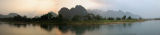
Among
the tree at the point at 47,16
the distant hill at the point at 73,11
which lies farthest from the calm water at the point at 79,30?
the distant hill at the point at 73,11

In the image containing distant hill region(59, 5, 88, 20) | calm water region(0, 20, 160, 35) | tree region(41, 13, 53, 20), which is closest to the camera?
calm water region(0, 20, 160, 35)

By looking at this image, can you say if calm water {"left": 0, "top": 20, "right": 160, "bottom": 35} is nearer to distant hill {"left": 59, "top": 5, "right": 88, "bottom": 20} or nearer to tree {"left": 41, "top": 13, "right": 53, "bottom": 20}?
tree {"left": 41, "top": 13, "right": 53, "bottom": 20}

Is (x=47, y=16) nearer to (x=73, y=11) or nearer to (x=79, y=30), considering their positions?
(x=73, y=11)

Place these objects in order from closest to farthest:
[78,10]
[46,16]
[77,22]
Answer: [77,22] → [46,16] → [78,10]

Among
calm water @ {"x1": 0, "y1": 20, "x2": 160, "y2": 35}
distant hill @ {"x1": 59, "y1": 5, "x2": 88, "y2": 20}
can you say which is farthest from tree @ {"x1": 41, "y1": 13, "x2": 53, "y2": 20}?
calm water @ {"x1": 0, "y1": 20, "x2": 160, "y2": 35}

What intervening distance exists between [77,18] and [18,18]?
12309 millimetres

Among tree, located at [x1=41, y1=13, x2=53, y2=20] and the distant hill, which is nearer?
tree, located at [x1=41, y1=13, x2=53, y2=20]

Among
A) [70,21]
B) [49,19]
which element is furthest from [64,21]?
[49,19]

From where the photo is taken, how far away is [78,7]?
32188mm

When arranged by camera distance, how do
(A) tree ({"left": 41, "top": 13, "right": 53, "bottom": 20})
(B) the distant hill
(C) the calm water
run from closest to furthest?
1. (C) the calm water
2. (A) tree ({"left": 41, "top": 13, "right": 53, "bottom": 20})
3. (B) the distant hill

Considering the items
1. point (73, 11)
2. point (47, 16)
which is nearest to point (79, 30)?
point (47, 16)

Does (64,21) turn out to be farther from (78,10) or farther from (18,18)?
(18,18)

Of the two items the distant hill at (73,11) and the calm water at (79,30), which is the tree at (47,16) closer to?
the distant hill at (73,11)

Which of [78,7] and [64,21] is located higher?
[78,7]
